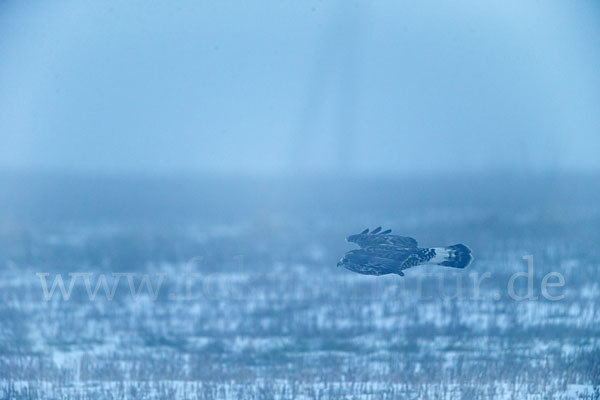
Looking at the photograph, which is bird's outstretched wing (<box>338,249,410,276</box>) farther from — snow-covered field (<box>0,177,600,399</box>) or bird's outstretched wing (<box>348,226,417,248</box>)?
snow-covered field (<box>0,177,600,399</box>)

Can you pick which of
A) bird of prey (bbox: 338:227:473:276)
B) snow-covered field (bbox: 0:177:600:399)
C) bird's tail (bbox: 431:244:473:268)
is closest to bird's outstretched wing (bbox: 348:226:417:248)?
bird of prey (bbox: 338:227:473:276)

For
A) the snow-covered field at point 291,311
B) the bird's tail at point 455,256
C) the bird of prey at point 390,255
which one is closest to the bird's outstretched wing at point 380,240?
the bird of prey at point 390,255

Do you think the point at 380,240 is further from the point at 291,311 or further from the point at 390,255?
the point at 291,311

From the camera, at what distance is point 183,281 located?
366 inches

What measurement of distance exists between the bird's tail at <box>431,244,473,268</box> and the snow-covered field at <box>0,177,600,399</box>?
85 centimetres

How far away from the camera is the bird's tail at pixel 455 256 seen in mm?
5383

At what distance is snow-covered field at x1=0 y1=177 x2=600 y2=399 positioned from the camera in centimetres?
566

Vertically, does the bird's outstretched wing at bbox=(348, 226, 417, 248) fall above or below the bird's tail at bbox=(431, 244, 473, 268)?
above

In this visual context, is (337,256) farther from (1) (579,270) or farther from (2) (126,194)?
(2) (126,194)

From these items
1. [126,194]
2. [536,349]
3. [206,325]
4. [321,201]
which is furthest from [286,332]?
[126,194]

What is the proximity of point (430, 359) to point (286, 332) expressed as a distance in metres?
1.46

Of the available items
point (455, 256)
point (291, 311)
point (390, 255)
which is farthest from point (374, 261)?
point (291, 311)

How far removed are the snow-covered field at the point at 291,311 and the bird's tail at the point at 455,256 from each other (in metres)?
0.85

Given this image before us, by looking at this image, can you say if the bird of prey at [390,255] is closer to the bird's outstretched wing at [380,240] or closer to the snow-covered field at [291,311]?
the bird's outstretched wing at [380,240]
